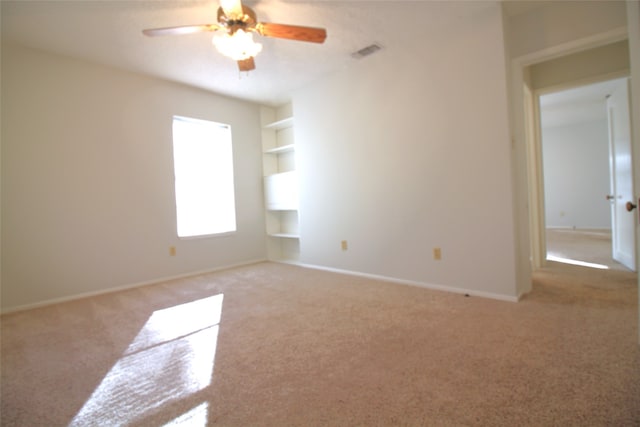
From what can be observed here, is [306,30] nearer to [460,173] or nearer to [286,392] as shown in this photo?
[460,173]

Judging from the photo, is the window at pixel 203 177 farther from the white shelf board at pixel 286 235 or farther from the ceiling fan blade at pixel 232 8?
the ceiling fan blade at pixel 232 8

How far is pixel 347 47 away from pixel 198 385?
3182 mm

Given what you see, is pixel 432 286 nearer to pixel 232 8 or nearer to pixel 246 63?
pixel 246 63

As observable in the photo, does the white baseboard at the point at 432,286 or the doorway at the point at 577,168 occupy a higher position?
the doorway at the point at 577,168

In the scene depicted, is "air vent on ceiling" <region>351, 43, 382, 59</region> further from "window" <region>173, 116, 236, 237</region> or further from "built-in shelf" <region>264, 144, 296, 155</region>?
"window" <region>173, 116, 236, 237</region>

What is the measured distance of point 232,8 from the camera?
2.06 metres

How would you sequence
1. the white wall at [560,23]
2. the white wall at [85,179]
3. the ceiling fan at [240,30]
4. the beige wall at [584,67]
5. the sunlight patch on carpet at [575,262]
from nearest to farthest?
the ceiling fan at [240,30] < the white wall at [560,23] < the white wall at [85,179] < the beige wall at [584,67] < the sunlight patch on carpet at [575,262]

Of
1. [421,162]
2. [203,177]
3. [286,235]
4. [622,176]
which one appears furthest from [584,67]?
[203,177]

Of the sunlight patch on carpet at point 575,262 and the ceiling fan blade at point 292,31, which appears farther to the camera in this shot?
the sunlight patch on carpet at point 575,262

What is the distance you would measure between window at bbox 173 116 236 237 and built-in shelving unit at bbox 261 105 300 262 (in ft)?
2.06

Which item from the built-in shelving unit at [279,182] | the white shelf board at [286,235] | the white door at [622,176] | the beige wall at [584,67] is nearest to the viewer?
the beige wall at [584,67]

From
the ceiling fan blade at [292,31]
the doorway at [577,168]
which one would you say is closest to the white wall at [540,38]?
the ceiling fan blade at [292,31]

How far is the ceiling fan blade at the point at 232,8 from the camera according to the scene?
202 cm

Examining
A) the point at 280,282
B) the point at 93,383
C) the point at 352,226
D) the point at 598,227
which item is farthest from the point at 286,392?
the point at 598,227
